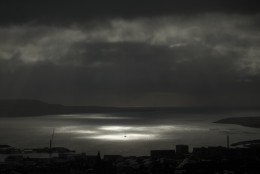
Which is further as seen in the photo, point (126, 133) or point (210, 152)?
point (126, 133)

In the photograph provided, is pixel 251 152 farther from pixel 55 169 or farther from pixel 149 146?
pixel 149 146

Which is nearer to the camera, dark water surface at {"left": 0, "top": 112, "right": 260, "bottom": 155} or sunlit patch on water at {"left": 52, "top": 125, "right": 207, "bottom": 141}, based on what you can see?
dark water surface at {"left": 0, "top": 112, "right": 260, "bottom": 155}

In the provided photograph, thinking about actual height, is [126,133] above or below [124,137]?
above

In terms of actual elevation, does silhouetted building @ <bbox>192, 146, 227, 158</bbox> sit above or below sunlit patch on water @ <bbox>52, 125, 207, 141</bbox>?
below

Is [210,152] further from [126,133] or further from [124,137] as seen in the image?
[126,133]

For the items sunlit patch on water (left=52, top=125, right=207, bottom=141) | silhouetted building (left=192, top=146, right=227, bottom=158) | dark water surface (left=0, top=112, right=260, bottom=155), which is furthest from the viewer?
sunlit patch on water (left=52, top=125, right=207, bottom=141)

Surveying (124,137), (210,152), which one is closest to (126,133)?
(124,137)

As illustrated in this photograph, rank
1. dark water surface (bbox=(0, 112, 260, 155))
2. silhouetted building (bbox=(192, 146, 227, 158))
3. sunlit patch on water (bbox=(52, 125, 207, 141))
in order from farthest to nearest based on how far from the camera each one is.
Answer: sunlit patch on water (bbox=(52, 125, 207, 141)) → dark water surface (bbox=(0, 112, 260, 155)) → silhouetted building (bbox=(192, 146, 227, 158))

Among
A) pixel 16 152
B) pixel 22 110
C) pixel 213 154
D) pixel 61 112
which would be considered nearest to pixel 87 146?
pixel 16 152

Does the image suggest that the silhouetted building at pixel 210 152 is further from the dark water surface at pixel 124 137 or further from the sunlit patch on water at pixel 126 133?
the sunlit patch on water at pixel 126 133

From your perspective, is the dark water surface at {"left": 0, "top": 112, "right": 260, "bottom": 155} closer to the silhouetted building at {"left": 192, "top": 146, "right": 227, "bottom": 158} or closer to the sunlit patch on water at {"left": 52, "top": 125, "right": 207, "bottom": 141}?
the sunlit patch on water at {"left": 52, "top": 125, "right": 207, "bottom": 141}

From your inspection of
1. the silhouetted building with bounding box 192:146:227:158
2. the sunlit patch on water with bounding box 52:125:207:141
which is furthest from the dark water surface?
the silhouetted building with bounding box 192:146:227:158

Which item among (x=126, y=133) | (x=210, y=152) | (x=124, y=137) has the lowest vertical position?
(x=210, y=152)
